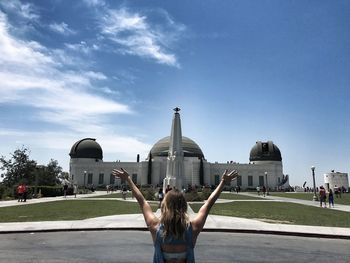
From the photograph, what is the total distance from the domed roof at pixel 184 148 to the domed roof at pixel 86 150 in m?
18.1

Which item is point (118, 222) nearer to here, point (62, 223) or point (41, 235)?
point (62, 223)

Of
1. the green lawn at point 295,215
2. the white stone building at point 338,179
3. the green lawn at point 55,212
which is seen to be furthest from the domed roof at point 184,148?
the green lawn at point 295,215

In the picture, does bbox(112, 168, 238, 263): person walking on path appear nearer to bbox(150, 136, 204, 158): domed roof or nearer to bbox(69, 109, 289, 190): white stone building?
bbox(69, 109, 289, 190): white stone building

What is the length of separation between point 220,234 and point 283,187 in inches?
3992

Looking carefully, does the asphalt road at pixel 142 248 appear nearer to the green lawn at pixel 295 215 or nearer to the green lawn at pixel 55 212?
the green lawn at pixel 295 215

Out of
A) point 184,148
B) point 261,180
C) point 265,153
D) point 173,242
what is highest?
point 184,148

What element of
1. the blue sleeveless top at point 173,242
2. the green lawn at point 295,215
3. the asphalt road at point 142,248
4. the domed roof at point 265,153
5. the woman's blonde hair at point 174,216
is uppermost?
the domed roof at point 265,153

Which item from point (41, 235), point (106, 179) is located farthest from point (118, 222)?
point (106, 179)

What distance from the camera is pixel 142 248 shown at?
Answer: 32.1ft

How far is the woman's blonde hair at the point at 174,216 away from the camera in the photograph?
10.2 ft

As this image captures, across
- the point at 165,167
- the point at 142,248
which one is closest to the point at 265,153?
the point at 165,167

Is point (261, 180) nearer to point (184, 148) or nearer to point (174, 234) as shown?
point (184, 148)

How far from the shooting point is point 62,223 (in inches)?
583

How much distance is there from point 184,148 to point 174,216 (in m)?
110
